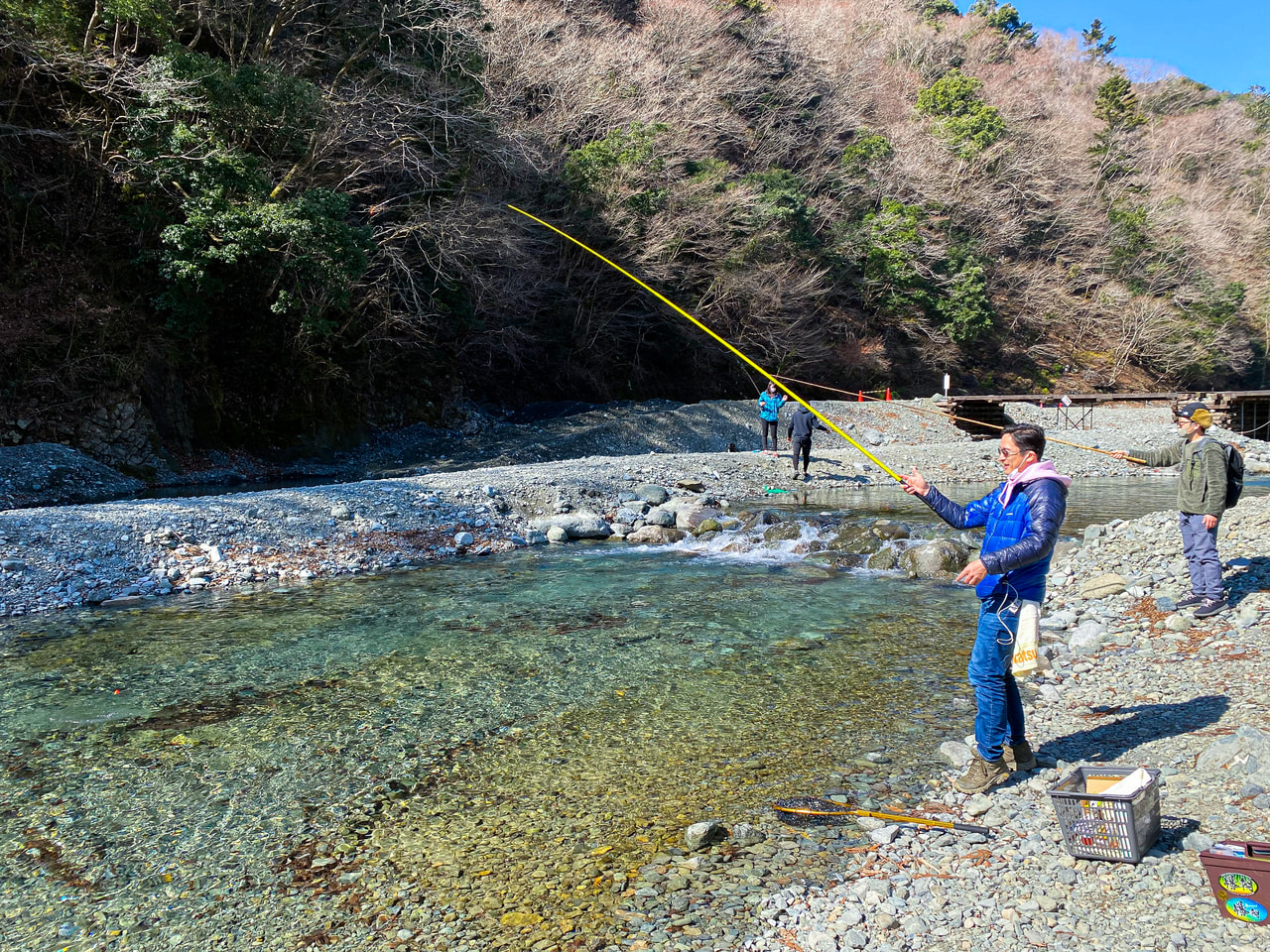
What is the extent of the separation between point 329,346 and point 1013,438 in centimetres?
2030

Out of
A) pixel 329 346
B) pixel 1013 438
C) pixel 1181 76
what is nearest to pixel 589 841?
pixel 1013 438

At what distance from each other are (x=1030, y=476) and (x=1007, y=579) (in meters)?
0.55

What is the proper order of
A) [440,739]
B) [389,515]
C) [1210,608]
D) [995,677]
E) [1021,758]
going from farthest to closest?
[389,515], [1210,608], [440,739], [1021,758], [995,677]

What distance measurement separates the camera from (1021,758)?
418 centimetres

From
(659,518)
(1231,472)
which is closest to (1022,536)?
(1231,472)

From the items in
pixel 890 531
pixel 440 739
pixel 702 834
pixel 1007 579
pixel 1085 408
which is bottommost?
pixel 440 739

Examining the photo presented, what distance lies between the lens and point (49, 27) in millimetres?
15875

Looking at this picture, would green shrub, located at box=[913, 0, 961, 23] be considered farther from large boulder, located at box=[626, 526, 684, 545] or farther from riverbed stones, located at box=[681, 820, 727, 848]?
riverbed stones, located at box=[681, 820, 727, 848]

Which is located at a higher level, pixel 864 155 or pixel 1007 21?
pixel 1007 21

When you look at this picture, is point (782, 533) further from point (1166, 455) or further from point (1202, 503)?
point (1202, 503)

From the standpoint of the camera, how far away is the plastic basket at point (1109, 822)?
3.16 metres

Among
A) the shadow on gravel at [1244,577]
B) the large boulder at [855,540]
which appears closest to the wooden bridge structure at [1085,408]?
the large boulder at [855,540]

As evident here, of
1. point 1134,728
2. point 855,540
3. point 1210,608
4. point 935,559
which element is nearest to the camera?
point 1134,728

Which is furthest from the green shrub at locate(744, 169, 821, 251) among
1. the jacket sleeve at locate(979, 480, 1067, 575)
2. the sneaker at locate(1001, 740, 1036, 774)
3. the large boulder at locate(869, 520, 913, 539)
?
the sneaker at locate(1001, 740, 1036, 774)
